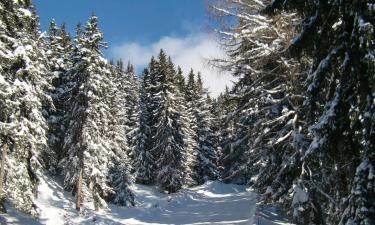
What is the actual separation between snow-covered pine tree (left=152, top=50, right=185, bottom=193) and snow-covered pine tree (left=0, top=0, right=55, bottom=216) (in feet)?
79.2

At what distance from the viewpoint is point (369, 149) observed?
19.1 feet

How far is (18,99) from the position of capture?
66.2ft

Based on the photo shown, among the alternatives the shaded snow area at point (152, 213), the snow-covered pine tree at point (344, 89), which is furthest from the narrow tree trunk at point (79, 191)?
the snow-covered pine tree at point (344, 89)

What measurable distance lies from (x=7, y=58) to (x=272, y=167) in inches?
400

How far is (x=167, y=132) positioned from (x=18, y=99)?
30631 millimetres

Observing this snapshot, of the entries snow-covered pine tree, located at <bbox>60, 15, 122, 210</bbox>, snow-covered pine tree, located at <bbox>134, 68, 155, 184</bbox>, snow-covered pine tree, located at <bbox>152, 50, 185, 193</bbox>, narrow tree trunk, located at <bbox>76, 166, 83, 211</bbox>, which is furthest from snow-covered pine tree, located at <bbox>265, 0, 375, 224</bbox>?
snow-covered pine tree, located at <bbox>134, 68, 155, 184</bbox>

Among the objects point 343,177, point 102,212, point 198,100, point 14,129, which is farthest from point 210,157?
point 343,177

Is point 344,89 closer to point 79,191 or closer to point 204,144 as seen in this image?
point 79,191

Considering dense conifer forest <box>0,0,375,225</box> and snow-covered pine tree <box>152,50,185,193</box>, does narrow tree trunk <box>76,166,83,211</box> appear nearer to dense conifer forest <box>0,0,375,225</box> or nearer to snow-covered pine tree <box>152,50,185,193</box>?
dense conifer forest <box>0,0,375,225</box>

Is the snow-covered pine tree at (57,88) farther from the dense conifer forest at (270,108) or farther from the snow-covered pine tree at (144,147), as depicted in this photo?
the snow-covered pine tree at (144,147)

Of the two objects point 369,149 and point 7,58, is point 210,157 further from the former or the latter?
point 369,149

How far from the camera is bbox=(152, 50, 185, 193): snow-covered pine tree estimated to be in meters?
49.3

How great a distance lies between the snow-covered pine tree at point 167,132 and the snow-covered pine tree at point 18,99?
24150 millimetres

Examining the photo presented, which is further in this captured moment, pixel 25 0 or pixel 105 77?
pixel 105 77
